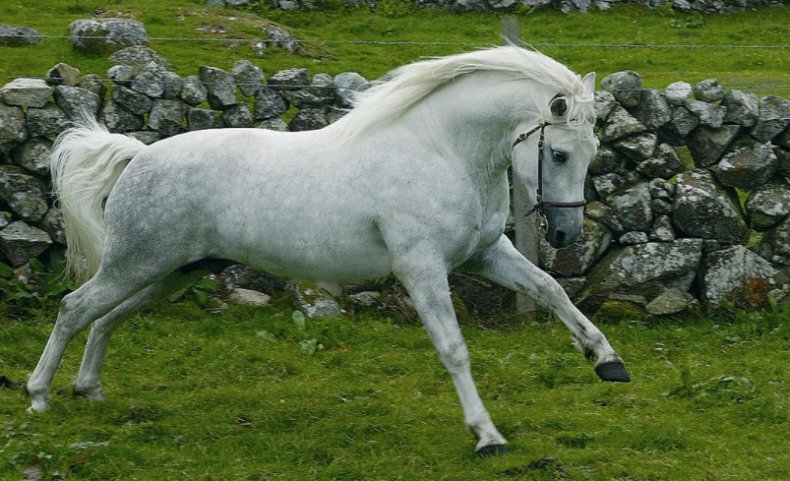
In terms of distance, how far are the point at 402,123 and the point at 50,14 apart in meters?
14.6

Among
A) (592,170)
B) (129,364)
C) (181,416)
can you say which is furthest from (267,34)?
(181,416)

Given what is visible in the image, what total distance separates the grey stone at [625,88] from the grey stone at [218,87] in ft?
10.5

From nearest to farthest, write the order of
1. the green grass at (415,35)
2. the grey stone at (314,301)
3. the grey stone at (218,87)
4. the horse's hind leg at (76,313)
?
the horse's hind leg at (76,313) → the grey stone at (314,301) → the grey stone at (218,87) → the green grass at (415,35)

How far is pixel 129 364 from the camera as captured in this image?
8242mm

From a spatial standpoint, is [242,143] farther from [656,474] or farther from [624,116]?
[624,116]

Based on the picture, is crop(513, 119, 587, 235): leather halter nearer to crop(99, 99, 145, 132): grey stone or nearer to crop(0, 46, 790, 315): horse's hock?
crop(0, 46, 790, 315): horse's hock

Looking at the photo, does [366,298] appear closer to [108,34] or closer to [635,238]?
[635,238]

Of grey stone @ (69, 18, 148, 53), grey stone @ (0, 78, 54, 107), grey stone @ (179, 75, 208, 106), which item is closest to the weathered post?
grey stone @ (179, 75, 208, 106)

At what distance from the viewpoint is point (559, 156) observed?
243 inches

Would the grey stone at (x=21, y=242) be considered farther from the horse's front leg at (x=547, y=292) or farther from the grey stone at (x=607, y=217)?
the grey stone at (x=607, y=217)

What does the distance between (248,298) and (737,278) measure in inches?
159

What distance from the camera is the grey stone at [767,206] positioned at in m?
9.47

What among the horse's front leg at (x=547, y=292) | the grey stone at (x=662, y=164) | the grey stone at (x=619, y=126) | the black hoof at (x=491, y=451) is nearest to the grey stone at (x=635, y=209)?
the grey stone at (x=662, y=164)

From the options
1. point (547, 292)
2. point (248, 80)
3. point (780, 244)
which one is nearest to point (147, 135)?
point (248, 80)
